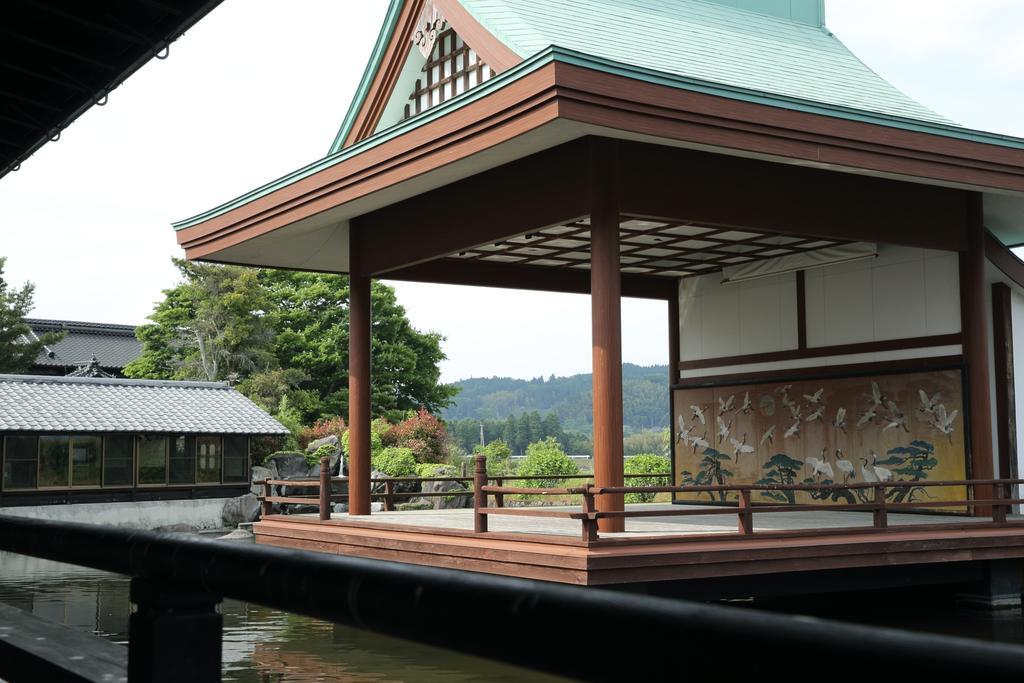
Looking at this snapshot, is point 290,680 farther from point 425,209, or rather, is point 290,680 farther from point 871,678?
point 871,678

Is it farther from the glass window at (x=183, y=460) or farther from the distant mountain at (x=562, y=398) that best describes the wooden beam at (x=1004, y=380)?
the distant mountain at (x=562, y=398)

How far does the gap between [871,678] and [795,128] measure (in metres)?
10.7

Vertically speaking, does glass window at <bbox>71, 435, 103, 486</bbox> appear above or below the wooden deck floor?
above

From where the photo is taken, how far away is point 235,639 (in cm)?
1252

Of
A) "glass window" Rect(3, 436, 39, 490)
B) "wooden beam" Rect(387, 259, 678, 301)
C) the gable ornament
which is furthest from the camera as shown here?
"glass window" Rect(3, 436, 39, 490)

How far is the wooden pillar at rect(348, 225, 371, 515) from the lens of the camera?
47.6ft

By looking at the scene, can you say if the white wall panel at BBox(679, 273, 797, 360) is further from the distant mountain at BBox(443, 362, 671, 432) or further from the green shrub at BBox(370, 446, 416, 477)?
the distant mountain at BBox(443, 362, 671, 432)

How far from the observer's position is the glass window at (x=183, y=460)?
92.3 ft

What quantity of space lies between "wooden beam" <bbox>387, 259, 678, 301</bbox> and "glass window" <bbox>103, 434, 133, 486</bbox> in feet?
47.0

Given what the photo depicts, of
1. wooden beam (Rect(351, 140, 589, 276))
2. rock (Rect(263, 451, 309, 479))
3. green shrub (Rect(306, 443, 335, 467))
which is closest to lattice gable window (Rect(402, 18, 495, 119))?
wooden beam (Rect(351, 140, 589, 276))

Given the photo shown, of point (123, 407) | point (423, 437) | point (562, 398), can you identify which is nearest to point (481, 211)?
point (123, 407)

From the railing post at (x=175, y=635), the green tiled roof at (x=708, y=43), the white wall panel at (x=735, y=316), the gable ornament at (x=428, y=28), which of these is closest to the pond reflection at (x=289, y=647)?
the railing post at (x=175, y=635)

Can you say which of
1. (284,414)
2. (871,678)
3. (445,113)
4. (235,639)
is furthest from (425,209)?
(284,414)

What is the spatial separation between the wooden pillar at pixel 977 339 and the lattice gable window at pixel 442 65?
6400 mm
